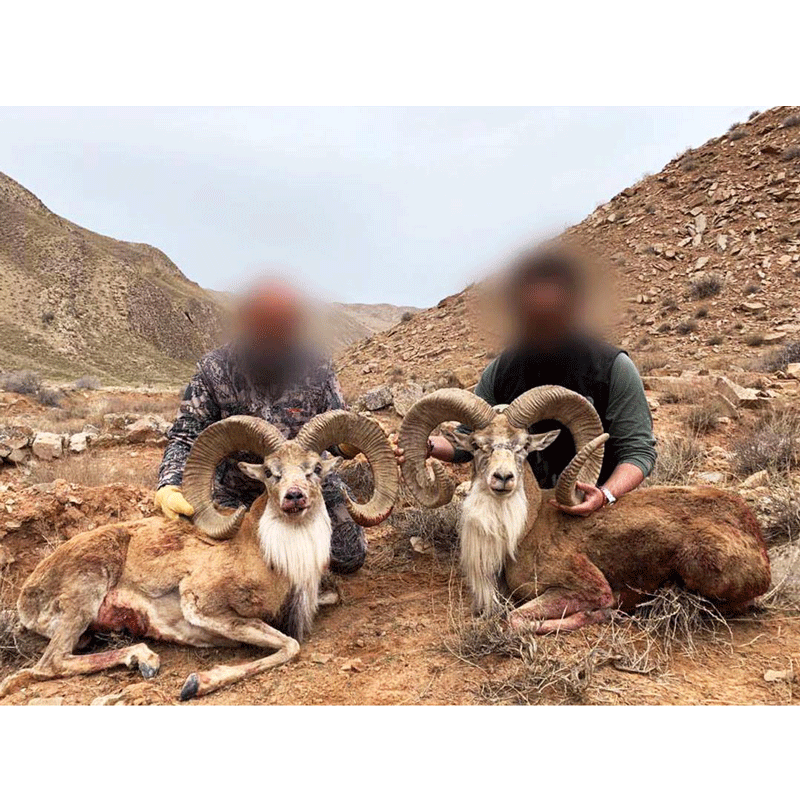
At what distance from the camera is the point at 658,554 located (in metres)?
4.78

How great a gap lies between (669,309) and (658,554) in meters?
19.8

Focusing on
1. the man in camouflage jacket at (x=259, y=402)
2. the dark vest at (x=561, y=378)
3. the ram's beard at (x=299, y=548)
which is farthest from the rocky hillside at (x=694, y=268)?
the ram's beard at (x=299, y=548)

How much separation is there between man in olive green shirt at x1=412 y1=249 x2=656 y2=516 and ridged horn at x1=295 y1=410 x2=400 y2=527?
0.53 m

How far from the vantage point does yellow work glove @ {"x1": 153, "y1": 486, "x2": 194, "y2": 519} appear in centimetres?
539

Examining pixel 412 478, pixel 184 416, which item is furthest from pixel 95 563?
pixel 412 478

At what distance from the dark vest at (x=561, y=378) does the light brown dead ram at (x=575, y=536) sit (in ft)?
1.75

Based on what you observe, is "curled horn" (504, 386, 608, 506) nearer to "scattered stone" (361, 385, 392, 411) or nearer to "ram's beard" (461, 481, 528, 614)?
"ram's beard" (461, 481, 528, 614)

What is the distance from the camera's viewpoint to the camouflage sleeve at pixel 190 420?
5809 millimetres

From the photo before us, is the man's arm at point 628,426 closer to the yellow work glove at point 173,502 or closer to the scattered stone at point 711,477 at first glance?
the scattered stone at point 711,477

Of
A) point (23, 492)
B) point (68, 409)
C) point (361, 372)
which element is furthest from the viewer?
point (361, 372)

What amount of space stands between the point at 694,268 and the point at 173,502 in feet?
→ 79.7

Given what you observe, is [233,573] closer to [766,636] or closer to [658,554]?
[658,554]

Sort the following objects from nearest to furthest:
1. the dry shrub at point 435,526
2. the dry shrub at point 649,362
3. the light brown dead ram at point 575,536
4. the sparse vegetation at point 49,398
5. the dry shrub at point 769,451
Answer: the light brown dead ram at point 575,536 → the dry shrub at point 435,526 → the dry shrub at point 769,451 → the dry shrub at point 649,362 → the sparse vegetation at point 49,398

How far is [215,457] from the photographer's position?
5.36 metres
